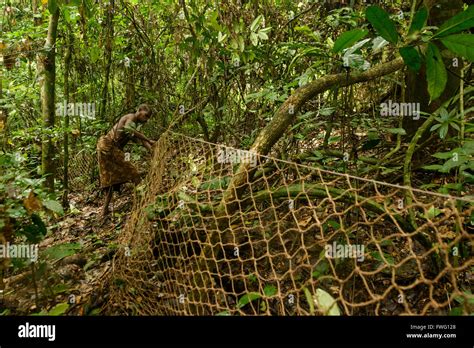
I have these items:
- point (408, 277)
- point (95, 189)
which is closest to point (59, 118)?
point (95, 189)

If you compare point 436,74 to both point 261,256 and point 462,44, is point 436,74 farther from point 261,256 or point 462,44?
point 261,256

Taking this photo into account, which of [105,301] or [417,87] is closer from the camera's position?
[105,301]

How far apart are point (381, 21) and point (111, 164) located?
13.7 feet

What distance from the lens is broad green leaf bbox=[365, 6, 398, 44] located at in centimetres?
133

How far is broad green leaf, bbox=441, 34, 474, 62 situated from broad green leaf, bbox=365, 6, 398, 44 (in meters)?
0.17

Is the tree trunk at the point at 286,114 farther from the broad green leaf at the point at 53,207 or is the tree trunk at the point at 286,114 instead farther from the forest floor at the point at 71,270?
the forest floor at the point at 71,270

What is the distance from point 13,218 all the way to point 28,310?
0.87m

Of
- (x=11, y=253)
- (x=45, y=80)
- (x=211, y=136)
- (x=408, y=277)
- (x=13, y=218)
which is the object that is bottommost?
(x=408, y=277)

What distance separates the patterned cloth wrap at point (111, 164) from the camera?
193 inches

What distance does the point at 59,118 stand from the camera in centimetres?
695

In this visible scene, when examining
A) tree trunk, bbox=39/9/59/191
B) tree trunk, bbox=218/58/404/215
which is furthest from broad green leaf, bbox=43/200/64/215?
tree trunk, bbox=39/9/59/191
